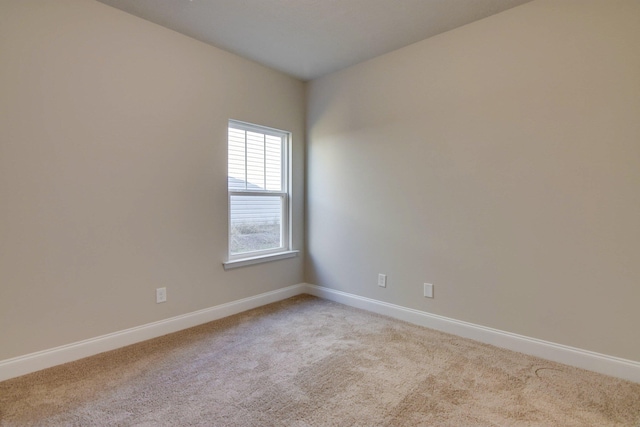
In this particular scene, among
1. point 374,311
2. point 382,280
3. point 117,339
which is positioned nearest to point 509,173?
point 382,280

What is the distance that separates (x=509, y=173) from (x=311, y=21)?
1.92 m

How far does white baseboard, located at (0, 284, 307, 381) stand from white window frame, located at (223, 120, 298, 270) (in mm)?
409

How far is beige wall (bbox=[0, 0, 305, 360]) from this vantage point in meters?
2.03

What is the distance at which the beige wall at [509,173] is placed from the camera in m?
2.03

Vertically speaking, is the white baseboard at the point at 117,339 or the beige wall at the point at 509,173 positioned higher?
the beige wall at the point at 509,173

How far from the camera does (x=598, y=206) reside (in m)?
2.08

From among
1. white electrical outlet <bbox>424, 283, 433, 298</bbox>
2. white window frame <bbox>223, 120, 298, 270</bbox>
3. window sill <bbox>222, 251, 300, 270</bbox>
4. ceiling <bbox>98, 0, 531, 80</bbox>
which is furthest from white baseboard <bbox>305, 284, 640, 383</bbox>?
ceiling <bbox>98, 0, 531, 80</bbox>

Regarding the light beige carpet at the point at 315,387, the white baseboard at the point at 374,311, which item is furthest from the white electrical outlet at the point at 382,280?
the light beige carpet at the point at 315,387

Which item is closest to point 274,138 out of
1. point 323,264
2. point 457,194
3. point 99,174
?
point 323,264

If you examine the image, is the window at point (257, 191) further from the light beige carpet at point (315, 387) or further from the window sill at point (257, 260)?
the light beige carpet at point (315, 387)

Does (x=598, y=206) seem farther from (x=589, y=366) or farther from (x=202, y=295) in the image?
(x=202, y=295)

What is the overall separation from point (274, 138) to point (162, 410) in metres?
2.72

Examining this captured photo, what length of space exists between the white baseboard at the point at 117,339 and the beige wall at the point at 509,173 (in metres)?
1.20

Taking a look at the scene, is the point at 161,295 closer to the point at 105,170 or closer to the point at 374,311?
the point at 105,170
